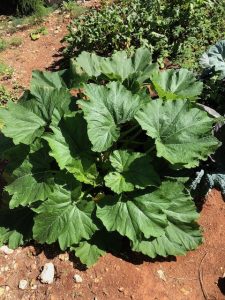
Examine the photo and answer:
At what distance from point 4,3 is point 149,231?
20.5ft

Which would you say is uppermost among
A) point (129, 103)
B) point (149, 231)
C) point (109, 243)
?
point (129, 103)

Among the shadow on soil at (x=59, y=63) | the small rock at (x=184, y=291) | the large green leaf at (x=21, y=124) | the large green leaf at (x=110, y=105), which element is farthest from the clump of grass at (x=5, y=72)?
the small rock at (x=184, y=291)

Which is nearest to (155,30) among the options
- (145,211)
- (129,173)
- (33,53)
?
(33,53)

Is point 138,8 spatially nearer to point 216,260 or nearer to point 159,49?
point 159,49

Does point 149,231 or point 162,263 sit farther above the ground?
point 149,231

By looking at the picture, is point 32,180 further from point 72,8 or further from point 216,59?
point 72,8

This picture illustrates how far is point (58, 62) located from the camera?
20.7ft

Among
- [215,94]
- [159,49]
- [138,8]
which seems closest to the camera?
[215,94]

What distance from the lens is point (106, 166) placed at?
3838 millimetres

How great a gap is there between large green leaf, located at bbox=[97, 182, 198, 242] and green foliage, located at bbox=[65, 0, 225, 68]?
250cm

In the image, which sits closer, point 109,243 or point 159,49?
point 109,243

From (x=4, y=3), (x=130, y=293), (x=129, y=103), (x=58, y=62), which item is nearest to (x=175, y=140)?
(x=129, y=103)

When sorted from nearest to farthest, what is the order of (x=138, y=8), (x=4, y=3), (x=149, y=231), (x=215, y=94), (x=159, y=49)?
(x=149, y=231), (x=215, y=94), (x=159, y=49), (x=138, y=8), (x=4, y=3)

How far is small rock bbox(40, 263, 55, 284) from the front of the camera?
372 cm
